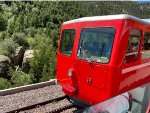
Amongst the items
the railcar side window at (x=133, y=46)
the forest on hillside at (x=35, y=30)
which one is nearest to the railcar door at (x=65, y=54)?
the railcar side window at (x=133, y=46)

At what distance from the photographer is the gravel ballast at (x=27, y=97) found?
10.0 m

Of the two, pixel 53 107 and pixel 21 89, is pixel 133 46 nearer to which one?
pixel 53 107

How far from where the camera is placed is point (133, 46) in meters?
8.47

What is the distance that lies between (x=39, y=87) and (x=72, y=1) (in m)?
53.2

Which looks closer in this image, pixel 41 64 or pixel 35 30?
pixel 41 64

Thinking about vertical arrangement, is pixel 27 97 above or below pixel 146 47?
below

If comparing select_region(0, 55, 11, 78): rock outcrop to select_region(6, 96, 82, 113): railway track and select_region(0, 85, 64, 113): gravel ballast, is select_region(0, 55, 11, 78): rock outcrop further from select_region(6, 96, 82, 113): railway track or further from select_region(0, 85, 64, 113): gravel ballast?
Result: select_region(6, 96, 82, 113): railway track

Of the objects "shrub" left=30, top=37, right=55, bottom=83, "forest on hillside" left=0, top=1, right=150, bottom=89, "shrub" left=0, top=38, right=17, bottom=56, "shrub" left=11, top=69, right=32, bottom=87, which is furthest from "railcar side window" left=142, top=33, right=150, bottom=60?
"shrub" left=0, top=38, right=17, bottom=56

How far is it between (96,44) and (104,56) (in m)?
0.51

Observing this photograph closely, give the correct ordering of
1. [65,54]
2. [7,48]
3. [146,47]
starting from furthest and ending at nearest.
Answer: [7,48]
[65,54]
[146,47]

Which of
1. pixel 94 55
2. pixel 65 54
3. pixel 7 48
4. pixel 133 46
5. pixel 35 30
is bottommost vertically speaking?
pixel 7 48

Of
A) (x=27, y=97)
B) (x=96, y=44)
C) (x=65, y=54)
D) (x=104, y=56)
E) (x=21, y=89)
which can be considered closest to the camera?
(x=104, y=56)

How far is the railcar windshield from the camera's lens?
8023mm

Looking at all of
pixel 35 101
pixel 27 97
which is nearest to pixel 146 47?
pixel 35 101
